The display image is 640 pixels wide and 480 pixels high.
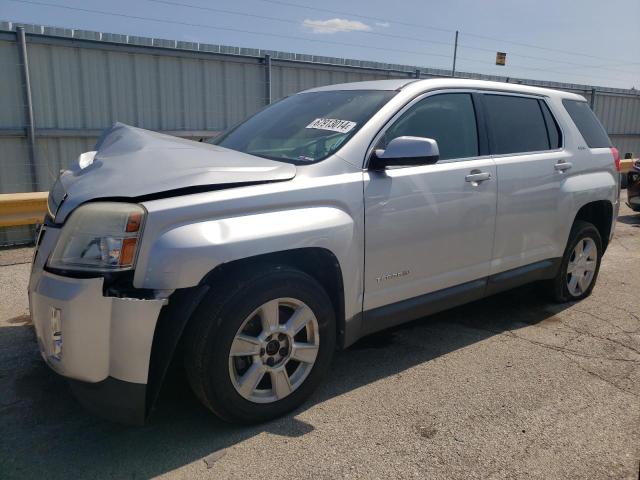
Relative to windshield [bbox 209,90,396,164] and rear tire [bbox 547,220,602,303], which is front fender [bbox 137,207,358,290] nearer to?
windshield [bbox 209,90,396,164]

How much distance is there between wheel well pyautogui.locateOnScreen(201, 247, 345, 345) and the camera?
2.71m

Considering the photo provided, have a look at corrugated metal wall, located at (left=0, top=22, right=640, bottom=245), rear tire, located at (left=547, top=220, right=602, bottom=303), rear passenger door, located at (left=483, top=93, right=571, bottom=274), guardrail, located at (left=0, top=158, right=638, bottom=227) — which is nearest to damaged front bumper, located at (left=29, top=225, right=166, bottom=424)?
rear passenger door, located at (left=483, top=93, right=571, bottom=274)

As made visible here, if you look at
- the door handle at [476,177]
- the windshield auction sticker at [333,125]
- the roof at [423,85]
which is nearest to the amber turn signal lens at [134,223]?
the windshield auction sticker at [333,125]

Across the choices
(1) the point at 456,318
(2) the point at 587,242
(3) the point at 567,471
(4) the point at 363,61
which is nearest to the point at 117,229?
(3) the point at 567,471

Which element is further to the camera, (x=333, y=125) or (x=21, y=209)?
(x=21, y=209)

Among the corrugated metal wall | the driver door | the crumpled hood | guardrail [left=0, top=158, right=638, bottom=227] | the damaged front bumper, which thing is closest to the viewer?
the damaged front bumper

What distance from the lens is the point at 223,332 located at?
2.61 m

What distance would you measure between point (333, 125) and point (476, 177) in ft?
3.47

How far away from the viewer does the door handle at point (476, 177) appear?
3686 millimetres

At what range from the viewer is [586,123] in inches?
196

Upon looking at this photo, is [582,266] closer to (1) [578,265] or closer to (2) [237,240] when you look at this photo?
(1) [578,265]

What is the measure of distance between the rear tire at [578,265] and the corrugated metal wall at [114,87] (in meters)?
6.30

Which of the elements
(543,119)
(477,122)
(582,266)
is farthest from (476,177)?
(582,266)

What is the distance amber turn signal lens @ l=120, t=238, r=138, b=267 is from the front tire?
403 millimetres
